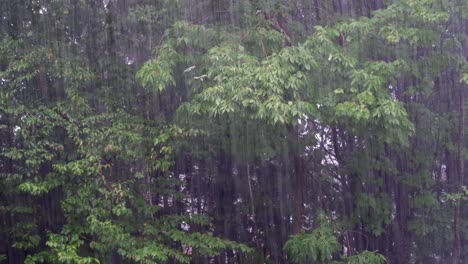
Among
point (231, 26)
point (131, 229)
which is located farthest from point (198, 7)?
point (131, 229)

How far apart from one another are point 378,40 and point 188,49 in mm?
2160

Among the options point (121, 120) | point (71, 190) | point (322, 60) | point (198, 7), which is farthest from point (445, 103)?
point (71, 190)

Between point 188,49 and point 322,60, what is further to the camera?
point 188,49

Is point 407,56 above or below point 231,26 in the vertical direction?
below

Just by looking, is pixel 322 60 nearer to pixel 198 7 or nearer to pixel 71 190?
pixel 198 7

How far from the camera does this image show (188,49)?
8.13 m

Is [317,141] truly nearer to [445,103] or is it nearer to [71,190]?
→ [445,103]

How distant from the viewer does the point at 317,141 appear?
28.8 ft

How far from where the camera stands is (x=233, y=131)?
7.98m

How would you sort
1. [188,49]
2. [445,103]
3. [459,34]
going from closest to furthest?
[188,49], [459,34], [445,103]

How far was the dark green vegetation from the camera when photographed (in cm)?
757

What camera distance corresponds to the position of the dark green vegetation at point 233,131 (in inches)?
298

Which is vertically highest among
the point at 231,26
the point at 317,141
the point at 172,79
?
the point at 231,26

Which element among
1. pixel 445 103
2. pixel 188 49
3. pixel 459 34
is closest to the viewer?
pixel 188 49
